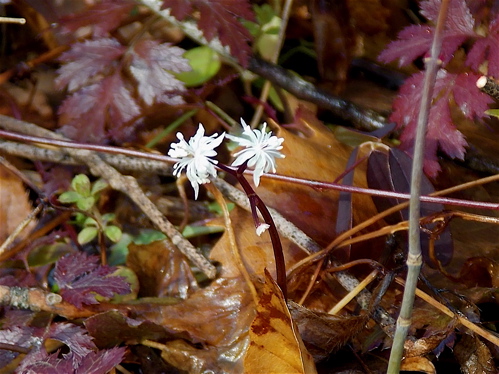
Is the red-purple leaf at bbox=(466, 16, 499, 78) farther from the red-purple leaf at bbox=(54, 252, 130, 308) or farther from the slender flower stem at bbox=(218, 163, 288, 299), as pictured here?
the red-purple leaf at bbox=(54, 252, 130, 308)

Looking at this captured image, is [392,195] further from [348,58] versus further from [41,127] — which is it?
[41,127]

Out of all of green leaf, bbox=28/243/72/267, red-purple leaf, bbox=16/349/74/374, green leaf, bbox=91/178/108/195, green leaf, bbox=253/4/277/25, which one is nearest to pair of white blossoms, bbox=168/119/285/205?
red-purple leaf, bbox=16/349/74/374

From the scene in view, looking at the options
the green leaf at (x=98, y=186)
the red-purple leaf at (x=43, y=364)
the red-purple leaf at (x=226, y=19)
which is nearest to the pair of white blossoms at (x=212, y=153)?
the red-purple leaf at (x=43, y=364)

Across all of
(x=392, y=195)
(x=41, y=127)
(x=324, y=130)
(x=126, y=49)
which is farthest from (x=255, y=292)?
(x=41, y=127)

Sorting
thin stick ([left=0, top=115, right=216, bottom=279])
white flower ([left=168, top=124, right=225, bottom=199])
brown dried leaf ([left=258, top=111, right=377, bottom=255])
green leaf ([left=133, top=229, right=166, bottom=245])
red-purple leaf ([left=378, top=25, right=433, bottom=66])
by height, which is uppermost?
red-purple leaf ([left=378, top=25, right=433, bottom=66])

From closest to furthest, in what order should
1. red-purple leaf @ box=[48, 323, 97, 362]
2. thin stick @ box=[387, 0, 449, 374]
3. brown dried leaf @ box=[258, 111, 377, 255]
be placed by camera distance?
thin stick @ box=[387, 0, 449, 374] → red-purple leaf @ box=[48, 323, 97, 362] → brown dried leaf @ box=[258, 111, 377, 255]

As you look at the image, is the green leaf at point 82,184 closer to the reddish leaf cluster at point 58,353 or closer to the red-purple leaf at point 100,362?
the reddish leaf cluster at point 58,353
